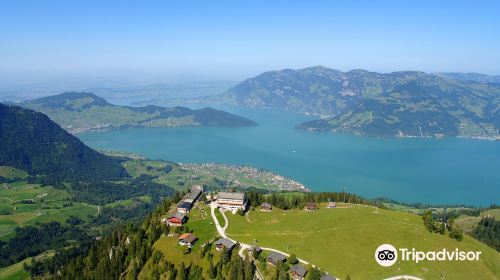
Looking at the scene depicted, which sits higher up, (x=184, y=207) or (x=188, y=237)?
(x=184, y=207)

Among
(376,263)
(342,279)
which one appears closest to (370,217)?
(376,263)

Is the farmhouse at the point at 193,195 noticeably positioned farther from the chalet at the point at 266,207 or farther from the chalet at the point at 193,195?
the chalet at the point at 266,207

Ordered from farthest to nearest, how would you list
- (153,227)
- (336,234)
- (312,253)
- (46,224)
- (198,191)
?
1. (46,224)
2. (198,191)
3. (153,227)
4. (336,234)
5. (312,253)

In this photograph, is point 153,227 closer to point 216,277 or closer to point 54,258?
point 216,277

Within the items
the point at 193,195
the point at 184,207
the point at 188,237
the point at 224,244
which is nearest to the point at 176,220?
the point at 184,207

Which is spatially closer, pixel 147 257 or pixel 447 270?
pixel 447 270

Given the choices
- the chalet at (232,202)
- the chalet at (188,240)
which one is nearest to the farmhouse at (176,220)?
the chalet at (188,240)

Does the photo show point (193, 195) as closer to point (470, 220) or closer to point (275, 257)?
point (275, 257)
